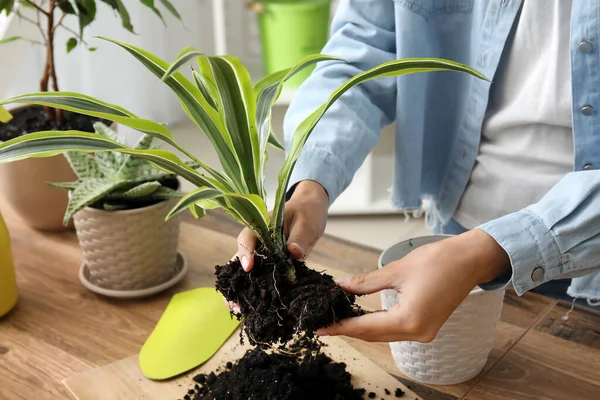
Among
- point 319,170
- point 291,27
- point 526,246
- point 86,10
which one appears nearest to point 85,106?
point 319,170

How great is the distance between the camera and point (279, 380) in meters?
0.87

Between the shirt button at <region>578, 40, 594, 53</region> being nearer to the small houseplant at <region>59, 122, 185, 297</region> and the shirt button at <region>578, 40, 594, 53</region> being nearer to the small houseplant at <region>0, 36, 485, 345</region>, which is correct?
the small houseplant at <region>0, 36, 485, 345</region>

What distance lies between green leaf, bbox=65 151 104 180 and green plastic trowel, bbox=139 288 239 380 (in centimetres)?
25

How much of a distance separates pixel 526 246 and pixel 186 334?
1.65ft

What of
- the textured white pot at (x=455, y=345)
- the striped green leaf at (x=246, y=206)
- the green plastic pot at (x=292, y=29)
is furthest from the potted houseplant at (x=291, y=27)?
the striped green leaf at (x=246, y=206)

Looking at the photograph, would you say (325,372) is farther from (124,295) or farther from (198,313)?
(124,295)

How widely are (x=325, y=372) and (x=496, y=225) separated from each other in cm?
29

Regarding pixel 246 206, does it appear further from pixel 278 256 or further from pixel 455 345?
pixel 455 345

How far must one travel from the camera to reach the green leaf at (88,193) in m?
1.06

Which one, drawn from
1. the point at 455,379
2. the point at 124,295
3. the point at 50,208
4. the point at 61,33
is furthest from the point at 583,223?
the point at 61,33

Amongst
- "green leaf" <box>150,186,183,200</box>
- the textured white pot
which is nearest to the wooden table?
the textured white pot

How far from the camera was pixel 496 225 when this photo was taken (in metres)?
0.80

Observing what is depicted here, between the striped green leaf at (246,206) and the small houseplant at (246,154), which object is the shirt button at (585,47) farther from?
the striped green leaf at (246,206)

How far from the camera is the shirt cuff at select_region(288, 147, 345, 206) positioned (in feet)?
3.21
